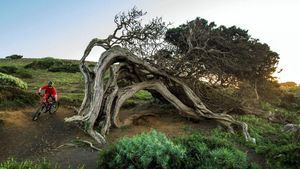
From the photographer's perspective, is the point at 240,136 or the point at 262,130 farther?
the point at 262,130

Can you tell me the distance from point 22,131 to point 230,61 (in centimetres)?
1217

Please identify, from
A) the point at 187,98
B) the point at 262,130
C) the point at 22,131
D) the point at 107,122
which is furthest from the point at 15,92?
the point at 262,130

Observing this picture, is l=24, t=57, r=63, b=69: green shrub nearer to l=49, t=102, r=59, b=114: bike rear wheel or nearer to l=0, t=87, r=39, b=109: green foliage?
l=0, t=87, r=39, b=109: green foliage

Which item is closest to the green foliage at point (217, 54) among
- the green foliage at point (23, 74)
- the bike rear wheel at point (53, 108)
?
the bike rear wheel at point (53, 108)

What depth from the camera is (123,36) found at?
18.1 meters

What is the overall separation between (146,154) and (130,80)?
10.8 m

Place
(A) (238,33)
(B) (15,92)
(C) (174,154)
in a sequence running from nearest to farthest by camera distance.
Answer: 1. (C) (174,154)
2. (B) (15,92)
3. (A) (238,33)

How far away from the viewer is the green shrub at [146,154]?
9.00m

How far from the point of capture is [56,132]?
1547cm

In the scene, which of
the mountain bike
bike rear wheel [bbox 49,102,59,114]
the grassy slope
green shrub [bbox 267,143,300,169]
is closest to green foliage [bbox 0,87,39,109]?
the mountain bike

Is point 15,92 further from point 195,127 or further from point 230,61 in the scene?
point 230,61

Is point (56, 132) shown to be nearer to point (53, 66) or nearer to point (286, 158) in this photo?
point (286, 158)

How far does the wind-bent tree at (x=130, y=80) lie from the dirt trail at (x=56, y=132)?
2.76ft

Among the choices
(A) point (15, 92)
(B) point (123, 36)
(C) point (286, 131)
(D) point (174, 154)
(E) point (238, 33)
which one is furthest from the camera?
(E) point (238, 33)
